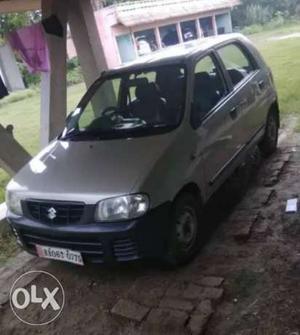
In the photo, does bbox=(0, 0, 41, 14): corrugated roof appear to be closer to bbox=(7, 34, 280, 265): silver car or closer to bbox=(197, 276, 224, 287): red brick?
bbox=(7, 34, 280, 265): silver car

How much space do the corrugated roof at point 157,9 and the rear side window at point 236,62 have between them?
17.6m

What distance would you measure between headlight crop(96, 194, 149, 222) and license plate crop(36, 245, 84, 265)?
46cm

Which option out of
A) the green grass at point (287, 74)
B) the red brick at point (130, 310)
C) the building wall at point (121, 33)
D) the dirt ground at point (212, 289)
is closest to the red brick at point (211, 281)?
the dirt ground at point (212, 289)

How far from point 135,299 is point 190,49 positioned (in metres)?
2.71

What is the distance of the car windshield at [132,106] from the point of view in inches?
161

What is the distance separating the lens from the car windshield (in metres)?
4.10

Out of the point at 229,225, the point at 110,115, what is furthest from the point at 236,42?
the point at 229,225

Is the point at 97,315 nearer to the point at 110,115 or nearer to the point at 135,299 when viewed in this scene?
the point at 135,299

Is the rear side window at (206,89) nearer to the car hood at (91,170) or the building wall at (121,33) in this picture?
the car hood at (91,170)

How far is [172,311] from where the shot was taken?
325 cm

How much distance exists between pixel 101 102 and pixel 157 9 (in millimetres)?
20889

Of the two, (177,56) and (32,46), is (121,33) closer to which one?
(32,46)

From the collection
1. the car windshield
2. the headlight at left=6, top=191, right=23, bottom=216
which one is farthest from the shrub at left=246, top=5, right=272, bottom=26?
the headlight at left=6, top=191, right=23, bottom=216

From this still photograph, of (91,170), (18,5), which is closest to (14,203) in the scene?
A: (91,170)
